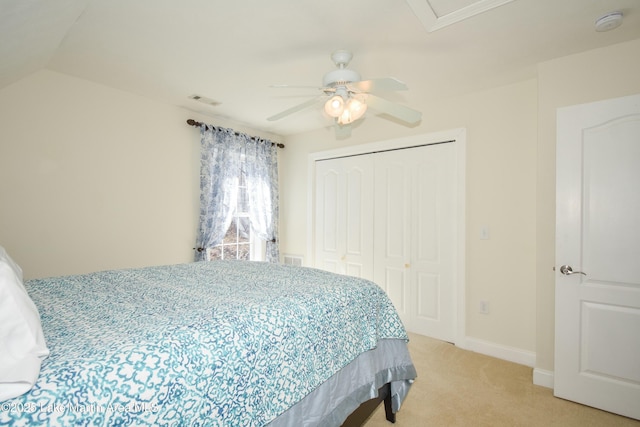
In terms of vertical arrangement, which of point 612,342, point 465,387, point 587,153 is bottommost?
point 465,387

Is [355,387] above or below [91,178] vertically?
below

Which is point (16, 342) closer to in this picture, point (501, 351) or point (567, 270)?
point (567, 270)

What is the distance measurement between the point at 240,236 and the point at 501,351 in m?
3.14

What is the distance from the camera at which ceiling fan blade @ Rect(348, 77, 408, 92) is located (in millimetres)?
1727

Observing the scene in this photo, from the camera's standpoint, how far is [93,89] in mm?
2674

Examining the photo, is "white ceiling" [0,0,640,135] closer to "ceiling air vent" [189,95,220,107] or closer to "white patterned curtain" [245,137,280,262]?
"ceiling air vent" [189,95,220,107]

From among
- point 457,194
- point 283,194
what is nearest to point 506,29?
point 457,194

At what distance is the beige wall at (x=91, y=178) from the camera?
7.64 feet

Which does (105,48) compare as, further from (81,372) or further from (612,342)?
(612,342)

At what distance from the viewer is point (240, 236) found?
397 cm

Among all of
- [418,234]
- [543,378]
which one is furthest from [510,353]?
[418,234]

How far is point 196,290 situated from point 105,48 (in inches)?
75.0

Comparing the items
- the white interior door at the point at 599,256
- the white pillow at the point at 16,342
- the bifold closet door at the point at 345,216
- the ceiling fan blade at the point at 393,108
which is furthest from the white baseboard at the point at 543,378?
the white pillow at the point at 16,342

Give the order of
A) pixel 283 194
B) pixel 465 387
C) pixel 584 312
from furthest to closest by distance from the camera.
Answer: pixel 283 194
pixel 465 387
pixel 584 312
